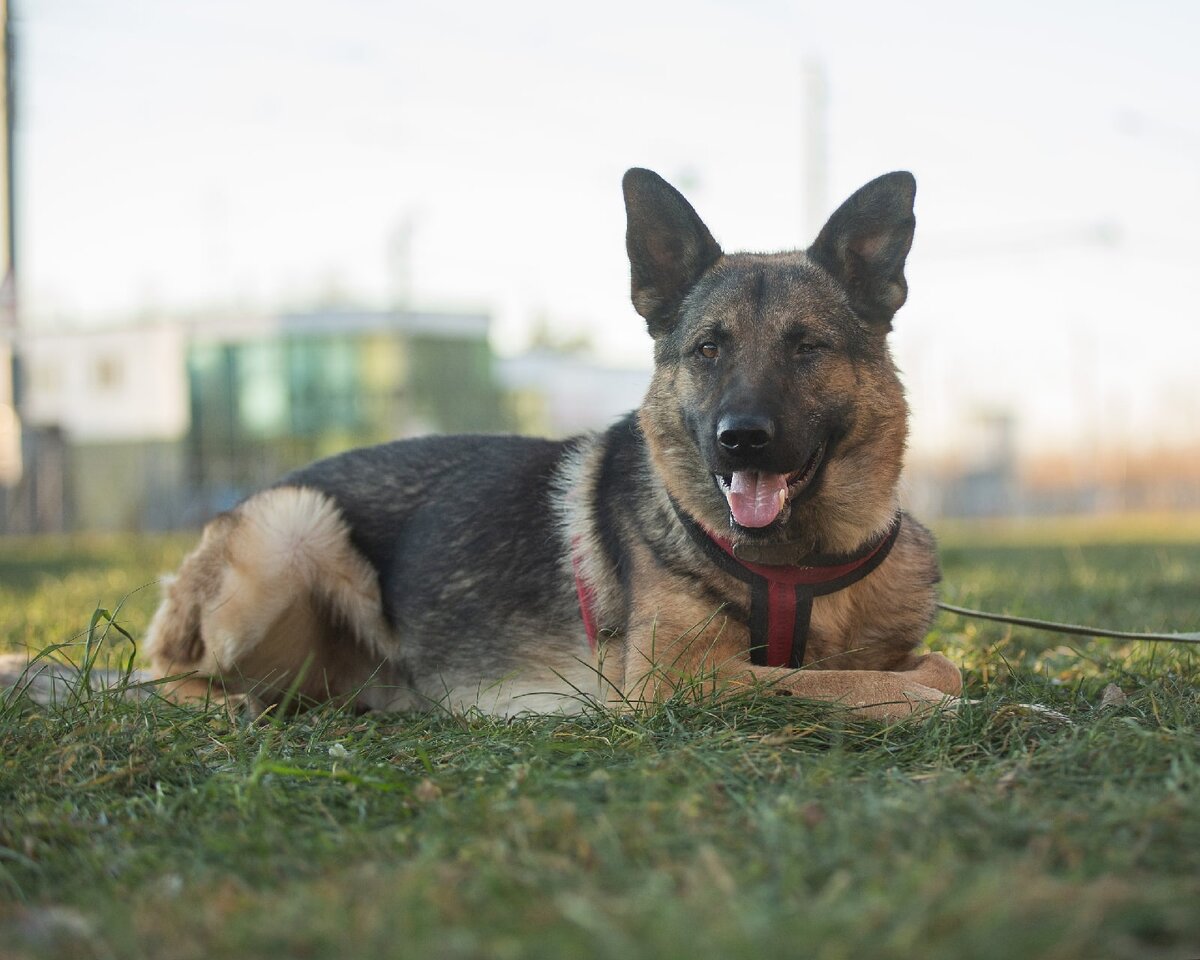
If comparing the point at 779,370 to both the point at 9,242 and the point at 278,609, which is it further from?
the point at 9,242

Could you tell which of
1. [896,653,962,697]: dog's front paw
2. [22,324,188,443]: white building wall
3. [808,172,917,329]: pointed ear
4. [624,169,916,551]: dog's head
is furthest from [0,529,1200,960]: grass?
[22,324,188,443]: white building wall

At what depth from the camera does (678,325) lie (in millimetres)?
4141

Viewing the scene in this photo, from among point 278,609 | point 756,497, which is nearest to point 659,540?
point 756,497

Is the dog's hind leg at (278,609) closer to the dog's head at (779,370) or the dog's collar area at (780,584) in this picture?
the dog's head at (779,370)

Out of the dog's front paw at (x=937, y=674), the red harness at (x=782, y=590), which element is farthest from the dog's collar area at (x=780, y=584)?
the dog's front paw at (x=937, y=674)

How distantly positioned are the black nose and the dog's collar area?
16.3 inches

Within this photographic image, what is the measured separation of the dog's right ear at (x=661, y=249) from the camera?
414 centimetres

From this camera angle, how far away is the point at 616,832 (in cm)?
219

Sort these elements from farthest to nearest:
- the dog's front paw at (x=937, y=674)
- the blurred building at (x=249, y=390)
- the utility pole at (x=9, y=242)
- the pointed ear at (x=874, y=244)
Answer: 1. the blurred building at (x=249, y=390)
2. the utility pole at (x=9, y=242)
3. the pointed ear at (x=874, y=244)
4. the dog's front paw at (x=937, y=674)

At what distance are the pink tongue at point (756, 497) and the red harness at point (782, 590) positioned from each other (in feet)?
0.58

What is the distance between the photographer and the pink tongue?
360cm

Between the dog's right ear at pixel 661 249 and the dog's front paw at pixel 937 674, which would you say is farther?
the dog's right ear at pixel 661 249

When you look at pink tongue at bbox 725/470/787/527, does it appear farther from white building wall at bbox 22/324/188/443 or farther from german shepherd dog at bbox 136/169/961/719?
white building wall at bbox 22/324/188/443

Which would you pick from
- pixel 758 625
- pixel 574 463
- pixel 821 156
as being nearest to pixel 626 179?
pixel 574 463
